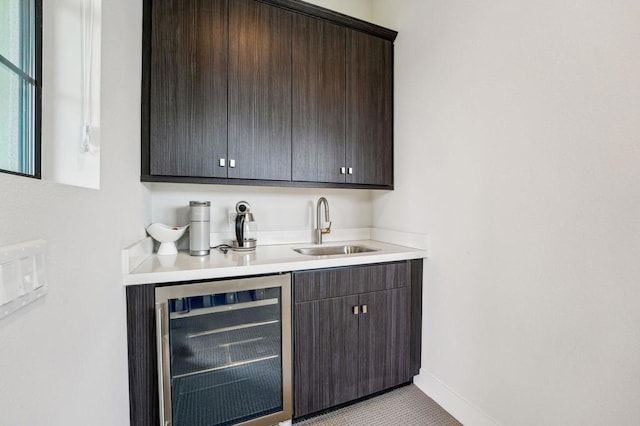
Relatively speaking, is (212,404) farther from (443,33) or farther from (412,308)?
(443,33)

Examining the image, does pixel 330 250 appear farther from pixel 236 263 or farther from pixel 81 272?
pixel 81 272

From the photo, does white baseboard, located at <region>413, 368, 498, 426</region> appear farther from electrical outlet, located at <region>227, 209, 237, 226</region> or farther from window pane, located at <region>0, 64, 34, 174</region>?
window pane, located at <region>0, 64, 34, 174</region>

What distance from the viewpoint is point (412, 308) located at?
189cm

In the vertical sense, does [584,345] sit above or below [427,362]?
above

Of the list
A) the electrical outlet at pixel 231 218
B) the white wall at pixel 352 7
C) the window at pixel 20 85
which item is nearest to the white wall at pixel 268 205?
the electrical outlet at pixel 231 218

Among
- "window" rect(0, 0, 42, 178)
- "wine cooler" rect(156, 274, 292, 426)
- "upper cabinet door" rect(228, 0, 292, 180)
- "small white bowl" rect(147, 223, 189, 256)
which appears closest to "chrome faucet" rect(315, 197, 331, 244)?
"upper cabinet door" rect(228, 0, 292, 180)

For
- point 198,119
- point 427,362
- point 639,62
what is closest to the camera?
point 639,62

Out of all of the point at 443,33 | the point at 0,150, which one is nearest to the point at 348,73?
the point at 443,33

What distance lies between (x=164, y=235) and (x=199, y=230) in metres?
0.19

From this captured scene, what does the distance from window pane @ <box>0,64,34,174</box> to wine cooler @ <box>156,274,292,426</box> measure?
0.73 meters

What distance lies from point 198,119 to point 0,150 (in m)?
1.07

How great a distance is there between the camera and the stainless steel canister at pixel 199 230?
1626mm

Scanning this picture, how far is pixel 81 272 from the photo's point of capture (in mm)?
778

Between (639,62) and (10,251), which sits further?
(639,62)
